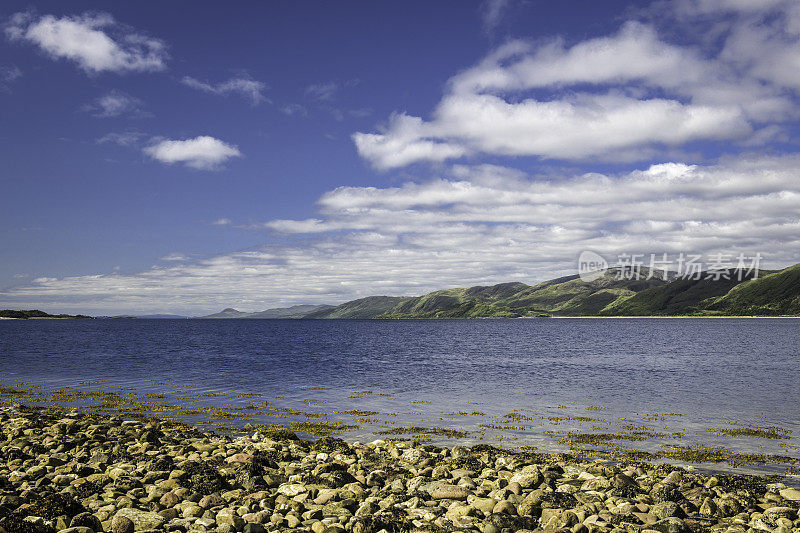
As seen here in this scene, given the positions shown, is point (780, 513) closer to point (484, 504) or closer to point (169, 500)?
point (484, 504)

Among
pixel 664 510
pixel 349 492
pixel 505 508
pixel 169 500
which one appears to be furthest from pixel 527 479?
pixel 169 500

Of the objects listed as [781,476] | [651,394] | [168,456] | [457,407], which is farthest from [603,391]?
[168,456]

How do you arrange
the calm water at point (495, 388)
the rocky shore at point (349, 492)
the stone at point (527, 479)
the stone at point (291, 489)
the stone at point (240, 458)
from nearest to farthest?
1. the rocky shore at point (349, 492)
2. the stone at point (291, 489)
3. the stone at point (527, 479)
4. the stone at point (240, 458)
5. the calm water at point (495, 388)

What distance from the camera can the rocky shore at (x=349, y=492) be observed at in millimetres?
13562

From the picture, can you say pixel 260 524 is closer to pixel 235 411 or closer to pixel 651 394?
pixel 235 411

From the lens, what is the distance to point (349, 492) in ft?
52.9

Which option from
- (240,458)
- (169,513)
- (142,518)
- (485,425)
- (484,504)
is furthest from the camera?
(485,425)

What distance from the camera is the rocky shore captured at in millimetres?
13562

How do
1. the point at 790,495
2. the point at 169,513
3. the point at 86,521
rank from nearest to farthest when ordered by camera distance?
the point at 86,521 < the point at 169,513 < the point at 790,495

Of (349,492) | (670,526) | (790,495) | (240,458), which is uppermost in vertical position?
(670,526)

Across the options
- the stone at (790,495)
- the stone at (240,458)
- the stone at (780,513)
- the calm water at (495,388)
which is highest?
the stone at (780,513)

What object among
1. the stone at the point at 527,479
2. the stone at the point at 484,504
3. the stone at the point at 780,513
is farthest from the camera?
the stone at the point at 527,479

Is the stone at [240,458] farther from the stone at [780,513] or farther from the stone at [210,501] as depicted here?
the stone at [780,513]

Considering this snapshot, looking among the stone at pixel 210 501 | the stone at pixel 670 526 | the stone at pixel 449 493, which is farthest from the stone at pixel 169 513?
the stone at pixel 670 526
